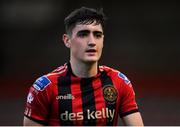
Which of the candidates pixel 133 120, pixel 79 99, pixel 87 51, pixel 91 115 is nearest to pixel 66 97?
pixel 79 99

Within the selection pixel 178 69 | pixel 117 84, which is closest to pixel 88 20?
pixel 117 84

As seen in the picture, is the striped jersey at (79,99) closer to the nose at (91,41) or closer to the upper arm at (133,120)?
the upper arm at (133,120)

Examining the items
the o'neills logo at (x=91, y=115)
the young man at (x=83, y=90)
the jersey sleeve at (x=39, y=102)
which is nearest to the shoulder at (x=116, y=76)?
the young man at (x=83, y=90)

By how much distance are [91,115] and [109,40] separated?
11504 mm

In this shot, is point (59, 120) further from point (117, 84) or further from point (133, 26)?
point (133, 26)

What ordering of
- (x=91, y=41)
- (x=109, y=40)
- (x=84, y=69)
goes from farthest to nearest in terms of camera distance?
(x=109, y=40) → (x=84, y=69) → (x=91, y=41)

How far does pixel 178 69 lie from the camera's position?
15781 millimetres

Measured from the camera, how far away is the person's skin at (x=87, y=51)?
4238 mm

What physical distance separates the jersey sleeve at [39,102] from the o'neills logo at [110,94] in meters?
0.39

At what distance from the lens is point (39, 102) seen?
4.23 m

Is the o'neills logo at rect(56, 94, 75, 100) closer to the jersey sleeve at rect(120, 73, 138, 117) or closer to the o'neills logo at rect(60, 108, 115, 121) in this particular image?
the o'neills logo at rect(60, 108, 115, 121)

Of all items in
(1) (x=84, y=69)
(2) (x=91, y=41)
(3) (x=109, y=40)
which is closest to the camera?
(2) (x=91, y=41)

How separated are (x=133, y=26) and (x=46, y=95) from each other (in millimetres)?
11484

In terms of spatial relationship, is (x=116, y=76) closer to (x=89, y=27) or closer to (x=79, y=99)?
(x=79, y=99)
